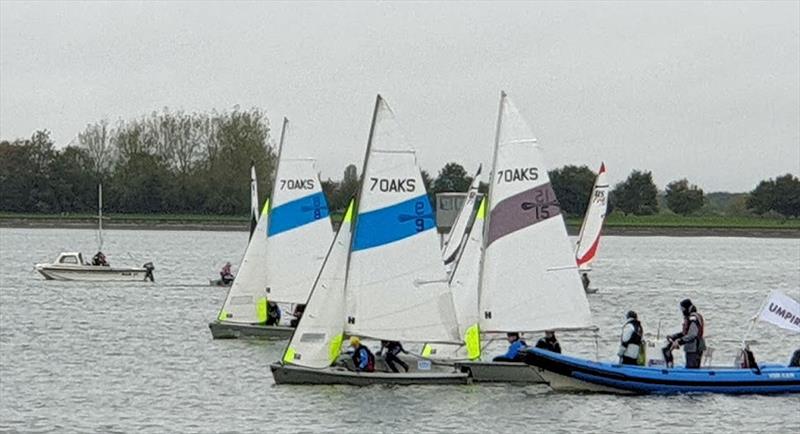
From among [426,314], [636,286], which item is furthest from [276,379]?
[636,286]

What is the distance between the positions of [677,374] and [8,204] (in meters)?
158

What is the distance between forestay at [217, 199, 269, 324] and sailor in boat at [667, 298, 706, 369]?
16.5 metres

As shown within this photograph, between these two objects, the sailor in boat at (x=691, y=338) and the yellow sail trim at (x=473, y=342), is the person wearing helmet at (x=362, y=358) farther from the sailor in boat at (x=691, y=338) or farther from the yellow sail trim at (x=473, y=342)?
the sailor in boat at (x=691, y=338)

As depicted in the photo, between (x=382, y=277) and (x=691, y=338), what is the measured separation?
22.4ft

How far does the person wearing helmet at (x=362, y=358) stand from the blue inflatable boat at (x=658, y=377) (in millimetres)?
3407

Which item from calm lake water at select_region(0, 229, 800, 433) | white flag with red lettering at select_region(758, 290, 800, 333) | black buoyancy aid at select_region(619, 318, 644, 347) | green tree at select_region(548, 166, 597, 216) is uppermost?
green tree at select_region(548, 166, 597, 216)

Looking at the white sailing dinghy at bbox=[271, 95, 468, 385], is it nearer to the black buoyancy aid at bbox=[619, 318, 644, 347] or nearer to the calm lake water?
the calm lake water

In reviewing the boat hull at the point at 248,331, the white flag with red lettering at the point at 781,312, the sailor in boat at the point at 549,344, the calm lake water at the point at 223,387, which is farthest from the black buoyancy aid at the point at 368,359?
the boat hull at the point at 248,331

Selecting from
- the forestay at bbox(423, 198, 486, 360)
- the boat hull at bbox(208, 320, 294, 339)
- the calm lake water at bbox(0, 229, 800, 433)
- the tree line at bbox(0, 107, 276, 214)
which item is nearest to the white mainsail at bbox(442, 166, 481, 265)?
the calm lake water at bbox(0, 229, 800, 433)

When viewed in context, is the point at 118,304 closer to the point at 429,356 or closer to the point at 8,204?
the point at 429,356

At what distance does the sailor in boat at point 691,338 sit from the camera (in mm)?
36531

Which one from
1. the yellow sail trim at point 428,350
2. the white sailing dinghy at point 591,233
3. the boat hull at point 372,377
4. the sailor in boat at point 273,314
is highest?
the white sailing dinghy at point 591,233

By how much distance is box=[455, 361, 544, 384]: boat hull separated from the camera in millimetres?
37406

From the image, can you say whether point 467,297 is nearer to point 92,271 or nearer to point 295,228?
point 295,228
